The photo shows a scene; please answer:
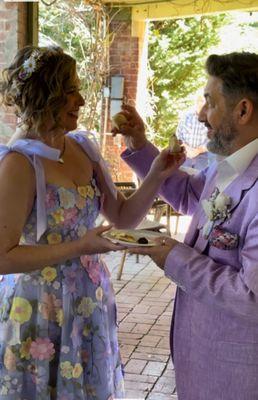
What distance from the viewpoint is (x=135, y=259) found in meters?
5.78

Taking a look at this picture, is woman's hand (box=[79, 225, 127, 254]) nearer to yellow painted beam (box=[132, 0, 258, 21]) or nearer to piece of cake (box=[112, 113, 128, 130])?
piece of cake (box=[112, 113, 128, 130])

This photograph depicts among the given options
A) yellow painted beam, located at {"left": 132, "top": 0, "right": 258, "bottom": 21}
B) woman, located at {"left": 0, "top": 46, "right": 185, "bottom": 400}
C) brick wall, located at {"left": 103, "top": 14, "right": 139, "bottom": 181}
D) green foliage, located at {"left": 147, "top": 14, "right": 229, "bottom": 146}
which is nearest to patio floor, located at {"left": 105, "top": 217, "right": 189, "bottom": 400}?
woman, located at {"left": 0, "top": 46, "right": 185, "bottom": 400}

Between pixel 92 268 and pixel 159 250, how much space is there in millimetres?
345

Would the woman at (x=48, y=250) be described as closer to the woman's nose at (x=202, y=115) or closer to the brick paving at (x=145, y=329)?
the woman's nose at (x=202, y=115)

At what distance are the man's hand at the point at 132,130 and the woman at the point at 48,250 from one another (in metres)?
0.28

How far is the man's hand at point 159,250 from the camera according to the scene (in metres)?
1.48

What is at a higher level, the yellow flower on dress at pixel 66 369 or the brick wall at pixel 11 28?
the brick wall at pixel 11 28

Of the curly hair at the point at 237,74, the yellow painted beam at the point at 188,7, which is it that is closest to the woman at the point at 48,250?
the curly hair at the point at 237,74

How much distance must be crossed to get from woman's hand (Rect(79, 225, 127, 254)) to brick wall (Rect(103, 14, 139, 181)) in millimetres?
5765

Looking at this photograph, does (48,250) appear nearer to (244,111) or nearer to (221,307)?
(221,307)

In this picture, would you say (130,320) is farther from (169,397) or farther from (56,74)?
(56,74)

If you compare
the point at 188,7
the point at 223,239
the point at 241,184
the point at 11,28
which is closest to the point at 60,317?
the point at 223,239

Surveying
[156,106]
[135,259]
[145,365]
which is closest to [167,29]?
[156,106]

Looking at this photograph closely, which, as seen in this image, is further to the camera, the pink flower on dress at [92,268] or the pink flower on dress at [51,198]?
the pink flower on dress at [92,268]
